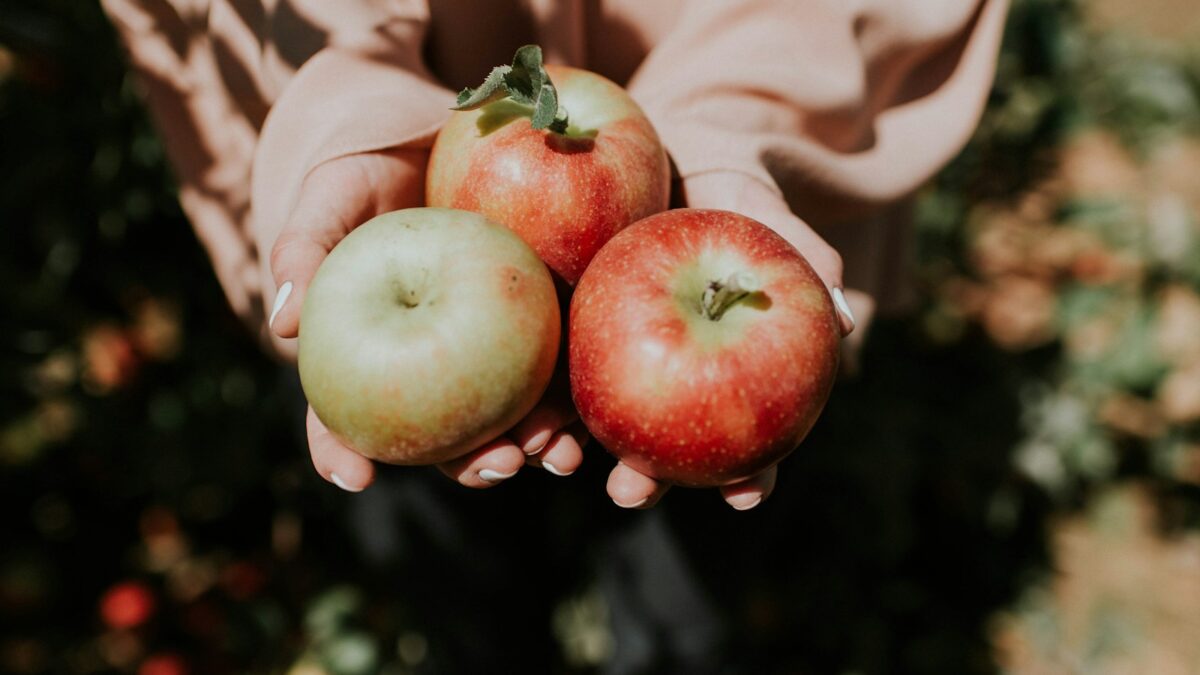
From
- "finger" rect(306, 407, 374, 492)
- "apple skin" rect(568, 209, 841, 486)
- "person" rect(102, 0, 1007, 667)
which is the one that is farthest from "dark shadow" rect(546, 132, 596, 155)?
"finger" rect(306, 407, 374, 492)

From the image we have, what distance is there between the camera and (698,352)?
4.29 ft

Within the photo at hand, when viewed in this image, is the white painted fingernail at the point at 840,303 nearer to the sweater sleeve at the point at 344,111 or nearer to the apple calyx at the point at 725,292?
the apple calyx at the point at 725,292

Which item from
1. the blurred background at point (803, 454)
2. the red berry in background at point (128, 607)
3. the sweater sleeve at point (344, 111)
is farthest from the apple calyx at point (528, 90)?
the red berry in background at point (128, 607)

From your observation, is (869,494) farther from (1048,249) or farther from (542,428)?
(1048,249)

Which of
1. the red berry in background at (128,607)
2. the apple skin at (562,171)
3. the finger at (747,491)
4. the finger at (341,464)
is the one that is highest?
the apple skin at (562,171)

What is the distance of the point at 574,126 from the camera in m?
1.53

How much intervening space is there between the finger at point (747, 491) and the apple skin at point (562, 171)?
44 centimetres

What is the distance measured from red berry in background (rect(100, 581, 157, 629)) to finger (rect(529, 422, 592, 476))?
5.91 ft

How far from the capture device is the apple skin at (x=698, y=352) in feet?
4.27

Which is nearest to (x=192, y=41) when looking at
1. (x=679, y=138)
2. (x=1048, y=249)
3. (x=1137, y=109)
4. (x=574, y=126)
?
(x=574, y=126)

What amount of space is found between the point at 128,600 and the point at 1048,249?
12.6 ft

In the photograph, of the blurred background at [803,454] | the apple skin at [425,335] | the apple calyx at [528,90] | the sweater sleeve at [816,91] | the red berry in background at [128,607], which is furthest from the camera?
the red berry in background at [128,607]

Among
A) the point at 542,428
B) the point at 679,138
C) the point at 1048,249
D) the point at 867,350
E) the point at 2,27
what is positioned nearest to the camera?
the point at 542,428

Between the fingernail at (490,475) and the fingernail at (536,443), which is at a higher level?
the fingernail at (490,475)
